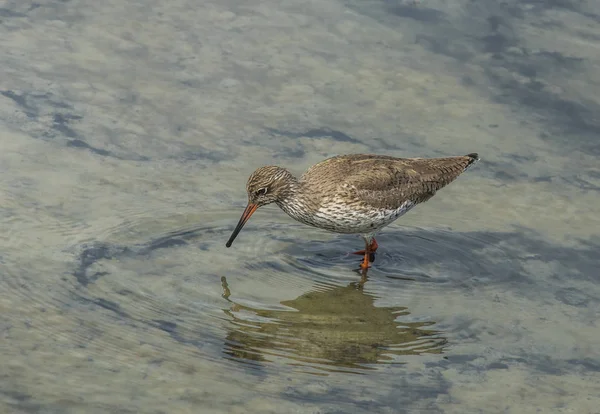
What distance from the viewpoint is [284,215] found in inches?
459

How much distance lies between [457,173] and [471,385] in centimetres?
380

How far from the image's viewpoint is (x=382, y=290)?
1022 centimetres

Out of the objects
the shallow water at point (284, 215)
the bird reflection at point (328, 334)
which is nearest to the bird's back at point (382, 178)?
the shallow water at point (284, 215)

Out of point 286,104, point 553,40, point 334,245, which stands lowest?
point 334,245

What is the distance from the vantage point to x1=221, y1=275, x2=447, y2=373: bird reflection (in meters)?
8.60

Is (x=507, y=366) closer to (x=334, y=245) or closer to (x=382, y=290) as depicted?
(x=382, y=290)

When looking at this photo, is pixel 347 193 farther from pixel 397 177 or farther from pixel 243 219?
pixel 243 219

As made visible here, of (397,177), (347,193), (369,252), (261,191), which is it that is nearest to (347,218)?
(347,193)

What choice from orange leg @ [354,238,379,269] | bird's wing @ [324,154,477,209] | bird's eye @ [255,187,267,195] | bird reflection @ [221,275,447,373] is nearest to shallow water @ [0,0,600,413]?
bird reflection @ [221,275,447,373]

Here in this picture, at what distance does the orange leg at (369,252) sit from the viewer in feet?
35.4

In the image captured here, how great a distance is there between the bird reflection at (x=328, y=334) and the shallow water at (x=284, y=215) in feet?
0.09

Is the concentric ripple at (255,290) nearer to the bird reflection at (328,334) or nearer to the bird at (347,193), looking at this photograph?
the bird reflection at (328,334)

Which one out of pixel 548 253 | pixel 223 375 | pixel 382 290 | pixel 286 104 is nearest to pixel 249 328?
pixel 223 375

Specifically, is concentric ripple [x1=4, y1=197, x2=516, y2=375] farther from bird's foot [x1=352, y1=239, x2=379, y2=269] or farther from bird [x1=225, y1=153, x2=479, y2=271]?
bird [x1=225, y1=153, x2=479, y2=271]
